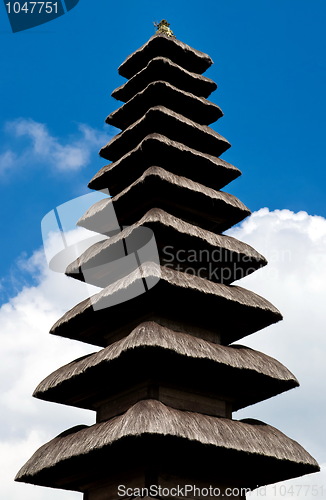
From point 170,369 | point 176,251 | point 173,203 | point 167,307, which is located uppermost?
point 173,203

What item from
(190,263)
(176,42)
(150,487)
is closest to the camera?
(150,487)

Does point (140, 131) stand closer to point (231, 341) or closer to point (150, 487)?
point (231, 341)

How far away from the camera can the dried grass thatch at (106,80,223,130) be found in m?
20.2

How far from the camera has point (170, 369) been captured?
1477cm

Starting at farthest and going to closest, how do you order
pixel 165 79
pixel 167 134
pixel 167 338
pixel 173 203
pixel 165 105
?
pixel 165 79, pixel 165 105, pixel 167 134, pixel 173 203, pixel 167 338

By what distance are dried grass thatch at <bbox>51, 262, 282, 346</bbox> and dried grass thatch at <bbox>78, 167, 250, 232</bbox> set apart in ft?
9.59

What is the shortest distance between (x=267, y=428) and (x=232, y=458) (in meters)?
1.37

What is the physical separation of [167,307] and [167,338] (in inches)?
80.5

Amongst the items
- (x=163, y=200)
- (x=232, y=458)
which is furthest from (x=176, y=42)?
(x=232, y=458)

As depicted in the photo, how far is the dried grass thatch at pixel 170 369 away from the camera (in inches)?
546

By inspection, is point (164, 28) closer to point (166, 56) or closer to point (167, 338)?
point (166, 56)

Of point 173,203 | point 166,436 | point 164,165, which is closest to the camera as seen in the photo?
point 166,436

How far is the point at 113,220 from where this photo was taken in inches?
749

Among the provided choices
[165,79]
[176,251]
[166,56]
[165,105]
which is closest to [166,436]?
[176,251]
